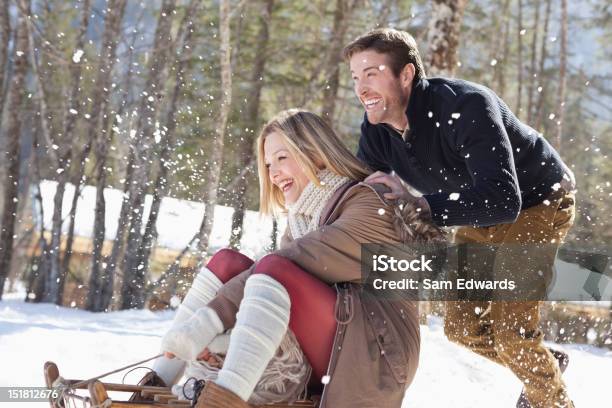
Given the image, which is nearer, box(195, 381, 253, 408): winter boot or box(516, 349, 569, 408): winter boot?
box(195, 381, 253, 408): winter boot

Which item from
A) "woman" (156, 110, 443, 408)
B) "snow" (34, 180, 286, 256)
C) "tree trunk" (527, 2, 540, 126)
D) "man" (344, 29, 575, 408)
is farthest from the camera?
"tree trunk" (527, 2, 540, 126)

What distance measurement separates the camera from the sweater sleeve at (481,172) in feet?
7.76

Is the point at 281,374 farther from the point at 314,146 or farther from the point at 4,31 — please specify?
the point at 4,31

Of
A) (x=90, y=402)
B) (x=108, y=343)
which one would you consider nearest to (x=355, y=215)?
(x=90, y=402)

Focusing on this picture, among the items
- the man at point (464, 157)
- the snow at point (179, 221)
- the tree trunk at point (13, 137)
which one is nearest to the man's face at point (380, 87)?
the man at point (464, 157)

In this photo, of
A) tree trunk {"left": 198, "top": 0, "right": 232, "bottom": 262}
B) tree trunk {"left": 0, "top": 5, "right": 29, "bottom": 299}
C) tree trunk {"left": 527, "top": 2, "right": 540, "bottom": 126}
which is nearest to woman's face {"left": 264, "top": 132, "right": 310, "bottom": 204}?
tree trunk {"left": 198, "top": 0, "right": 232, "bottom": 262}

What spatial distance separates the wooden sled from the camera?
1.88 m

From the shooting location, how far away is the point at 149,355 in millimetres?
4234

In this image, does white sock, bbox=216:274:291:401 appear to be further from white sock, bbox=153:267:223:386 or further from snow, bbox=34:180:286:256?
snow, bbox=34:180:286:256

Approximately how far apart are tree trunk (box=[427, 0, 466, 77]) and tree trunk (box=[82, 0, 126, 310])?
5334 millimetres

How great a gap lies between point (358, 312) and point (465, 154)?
79cm

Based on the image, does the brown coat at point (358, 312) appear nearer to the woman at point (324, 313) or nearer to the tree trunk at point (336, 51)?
the woman at point (324, 313)

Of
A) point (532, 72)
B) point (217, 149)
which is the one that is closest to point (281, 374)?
point (217, 149)

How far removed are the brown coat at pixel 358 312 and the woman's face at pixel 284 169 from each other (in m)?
0.24
